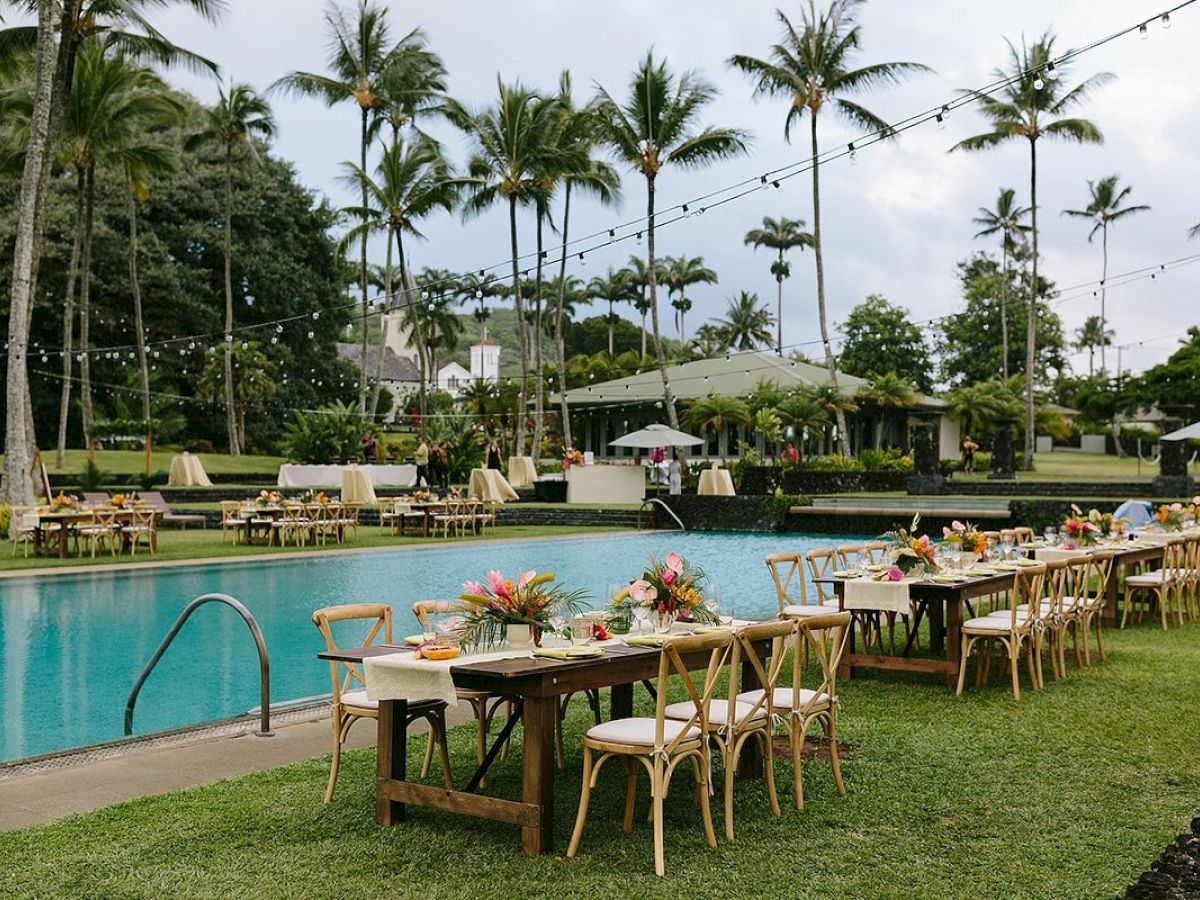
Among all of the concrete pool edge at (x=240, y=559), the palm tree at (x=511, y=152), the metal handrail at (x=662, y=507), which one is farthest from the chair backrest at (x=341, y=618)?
the palm tree at (x=511, y=152)

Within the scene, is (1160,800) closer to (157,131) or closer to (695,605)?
(695,605)

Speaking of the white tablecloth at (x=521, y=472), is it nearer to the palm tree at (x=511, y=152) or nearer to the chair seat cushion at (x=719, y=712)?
the palm tree at (x=511, y=152)

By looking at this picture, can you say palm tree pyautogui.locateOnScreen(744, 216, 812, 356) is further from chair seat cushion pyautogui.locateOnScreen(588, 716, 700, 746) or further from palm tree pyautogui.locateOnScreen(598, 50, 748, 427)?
chair seat cushion pyautogui.locateOnScreen(588, 716, 700, 746)

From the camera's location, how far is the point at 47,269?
3941cm

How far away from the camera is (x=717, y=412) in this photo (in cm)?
3822

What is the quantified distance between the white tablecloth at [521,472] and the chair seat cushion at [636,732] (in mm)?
28794

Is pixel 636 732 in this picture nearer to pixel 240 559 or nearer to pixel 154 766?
pixel 154 766

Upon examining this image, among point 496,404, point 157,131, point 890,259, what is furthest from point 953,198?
point 157,131

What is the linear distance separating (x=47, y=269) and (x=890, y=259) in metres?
34.2

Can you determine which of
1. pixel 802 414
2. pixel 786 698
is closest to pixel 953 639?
pixel 786 698

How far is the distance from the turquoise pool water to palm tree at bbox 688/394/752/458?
572 inches

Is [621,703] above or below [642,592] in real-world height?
below

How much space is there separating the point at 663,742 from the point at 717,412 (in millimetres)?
33570

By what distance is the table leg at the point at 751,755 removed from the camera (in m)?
6.16
